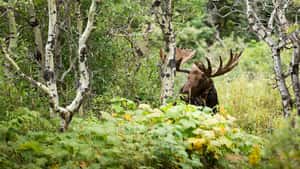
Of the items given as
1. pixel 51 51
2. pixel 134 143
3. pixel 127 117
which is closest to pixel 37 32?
pixel 51 51

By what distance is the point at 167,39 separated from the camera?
857 centimetres

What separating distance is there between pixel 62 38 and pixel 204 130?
4034 millimetres

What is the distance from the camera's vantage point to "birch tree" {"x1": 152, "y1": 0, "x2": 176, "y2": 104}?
8.50 metres

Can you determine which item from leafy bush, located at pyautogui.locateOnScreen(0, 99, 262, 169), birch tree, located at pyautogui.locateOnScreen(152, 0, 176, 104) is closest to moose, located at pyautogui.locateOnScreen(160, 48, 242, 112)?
birch tree, located at pyautogui.locateOnScreen(152, 0, 176, 104)

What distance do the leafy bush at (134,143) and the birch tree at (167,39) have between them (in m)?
2.18

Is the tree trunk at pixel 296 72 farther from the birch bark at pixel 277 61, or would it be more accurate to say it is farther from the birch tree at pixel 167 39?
the birch tree at pixel 167 39

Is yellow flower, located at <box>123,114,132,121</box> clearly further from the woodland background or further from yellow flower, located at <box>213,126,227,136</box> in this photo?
yellow flower, located at <box>213,126,227,136</box>

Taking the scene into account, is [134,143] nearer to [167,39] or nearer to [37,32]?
[37,32]

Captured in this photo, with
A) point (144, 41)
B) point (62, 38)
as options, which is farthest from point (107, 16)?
point (144, 41)

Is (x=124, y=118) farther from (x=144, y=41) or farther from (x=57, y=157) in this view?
(x=144, y=41)

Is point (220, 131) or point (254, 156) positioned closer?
point (254, 156)

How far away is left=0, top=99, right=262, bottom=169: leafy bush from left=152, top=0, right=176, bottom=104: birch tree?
7.14ft

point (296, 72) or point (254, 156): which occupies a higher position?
point (296, 72)

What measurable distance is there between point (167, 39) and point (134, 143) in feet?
10.1
